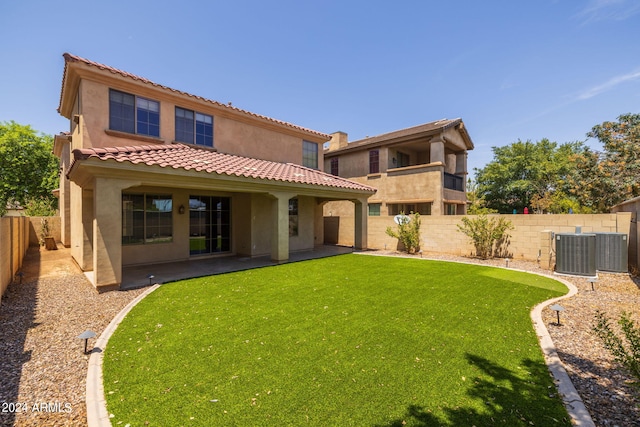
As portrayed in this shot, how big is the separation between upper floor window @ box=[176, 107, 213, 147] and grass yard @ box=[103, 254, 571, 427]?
297 inches

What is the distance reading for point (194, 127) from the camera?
504 inches

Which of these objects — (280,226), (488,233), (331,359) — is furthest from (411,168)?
(331,359)

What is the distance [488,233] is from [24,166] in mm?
43824

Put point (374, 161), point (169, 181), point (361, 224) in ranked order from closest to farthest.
A: point (169, 181), point (361, 224), point (374, 161)

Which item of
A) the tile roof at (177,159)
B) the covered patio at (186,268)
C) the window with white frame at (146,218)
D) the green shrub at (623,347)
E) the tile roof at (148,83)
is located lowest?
the covered patio at (186,268)

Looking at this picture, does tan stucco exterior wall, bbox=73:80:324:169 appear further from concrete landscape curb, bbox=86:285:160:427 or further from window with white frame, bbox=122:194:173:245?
concrete landscape curb, bbox=86:285:160:427

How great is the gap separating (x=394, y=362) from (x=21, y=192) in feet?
139

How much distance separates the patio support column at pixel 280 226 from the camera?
39.0 feet

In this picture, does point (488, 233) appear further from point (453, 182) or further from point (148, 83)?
point (148, 83)

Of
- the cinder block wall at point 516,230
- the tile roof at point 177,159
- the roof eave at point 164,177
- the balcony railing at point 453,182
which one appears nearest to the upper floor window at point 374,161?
the balcony railing at point 453,182

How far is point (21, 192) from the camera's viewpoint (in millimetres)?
30172

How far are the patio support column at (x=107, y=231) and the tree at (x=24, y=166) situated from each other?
3038 centimetres

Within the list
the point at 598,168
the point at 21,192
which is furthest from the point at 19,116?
the point at 598,168

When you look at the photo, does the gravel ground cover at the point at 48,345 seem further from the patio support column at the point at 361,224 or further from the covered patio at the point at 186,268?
the patio support column at the point at 361,224
